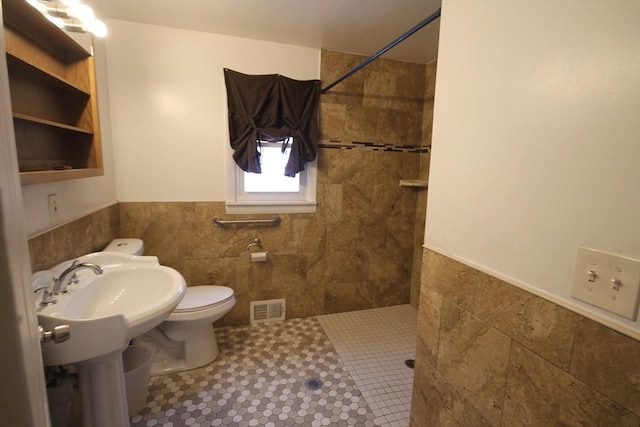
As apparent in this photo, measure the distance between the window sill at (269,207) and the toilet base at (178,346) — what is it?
90 centimetres

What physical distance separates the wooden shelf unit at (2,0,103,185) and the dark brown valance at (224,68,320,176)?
0.98 m

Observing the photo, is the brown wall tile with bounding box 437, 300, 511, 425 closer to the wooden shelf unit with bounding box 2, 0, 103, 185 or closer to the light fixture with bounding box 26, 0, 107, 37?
the wooden shelf unit with bounding box 2, 0, 103, 185

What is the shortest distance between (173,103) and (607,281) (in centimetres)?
252

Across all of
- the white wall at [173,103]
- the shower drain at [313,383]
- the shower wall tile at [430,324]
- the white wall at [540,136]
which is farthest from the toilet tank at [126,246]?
the white wall at [540,136]

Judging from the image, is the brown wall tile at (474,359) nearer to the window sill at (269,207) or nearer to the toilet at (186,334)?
the toilet at (186,334)

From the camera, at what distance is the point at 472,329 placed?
1003 millimetres

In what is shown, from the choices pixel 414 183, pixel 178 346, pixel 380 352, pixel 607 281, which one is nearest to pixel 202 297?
pixel 178 346

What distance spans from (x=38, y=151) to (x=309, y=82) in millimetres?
1825

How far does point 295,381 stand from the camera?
1.93m

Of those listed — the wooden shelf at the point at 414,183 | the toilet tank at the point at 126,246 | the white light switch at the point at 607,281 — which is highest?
the wooden shelf at the point at 414,183

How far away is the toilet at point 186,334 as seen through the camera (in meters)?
1.94

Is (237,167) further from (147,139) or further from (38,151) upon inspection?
(38,151)

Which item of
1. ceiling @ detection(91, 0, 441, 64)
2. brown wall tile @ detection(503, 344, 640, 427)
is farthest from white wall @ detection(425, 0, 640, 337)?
ceiling @ detection(91, 0, 441, 64)

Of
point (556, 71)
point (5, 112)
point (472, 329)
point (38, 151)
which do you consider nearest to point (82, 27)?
point (38, 151)
